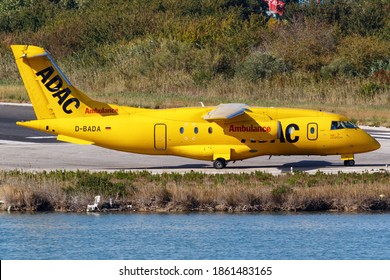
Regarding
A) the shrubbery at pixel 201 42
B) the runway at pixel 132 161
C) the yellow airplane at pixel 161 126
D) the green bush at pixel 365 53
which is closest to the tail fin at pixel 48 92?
the yellow airplane at pixel 161 126

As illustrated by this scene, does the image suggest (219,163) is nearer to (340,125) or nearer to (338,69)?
(340,125)

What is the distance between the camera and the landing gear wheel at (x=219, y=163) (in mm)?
54812

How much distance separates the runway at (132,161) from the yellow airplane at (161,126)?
1339 millimetres

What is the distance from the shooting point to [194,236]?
4188cm

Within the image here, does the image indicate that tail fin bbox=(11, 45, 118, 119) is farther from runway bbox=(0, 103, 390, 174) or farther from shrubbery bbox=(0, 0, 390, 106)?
shrubbery bbox=(0, 0, 390, 106)

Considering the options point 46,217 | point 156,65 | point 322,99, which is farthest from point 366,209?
point 156,65

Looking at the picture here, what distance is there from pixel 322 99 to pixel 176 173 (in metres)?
36.9

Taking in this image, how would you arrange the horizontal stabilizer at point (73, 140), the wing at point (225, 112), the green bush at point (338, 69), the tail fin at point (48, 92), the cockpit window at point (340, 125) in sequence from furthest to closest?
the green bush at point (338, 69) < the cockpit window at point (340, 125) < the tail fin at point (48, 92) < the horizontal stabilizer at point (73, 140) < the wing at point (225, 112)

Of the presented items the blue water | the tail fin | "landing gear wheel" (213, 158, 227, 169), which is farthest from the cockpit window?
the tail fin

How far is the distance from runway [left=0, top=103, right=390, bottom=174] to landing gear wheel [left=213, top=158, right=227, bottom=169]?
28 cm

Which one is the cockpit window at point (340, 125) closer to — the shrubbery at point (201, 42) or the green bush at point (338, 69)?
the shrubbery at point (201, 42)

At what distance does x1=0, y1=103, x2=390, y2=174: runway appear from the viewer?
5578cm

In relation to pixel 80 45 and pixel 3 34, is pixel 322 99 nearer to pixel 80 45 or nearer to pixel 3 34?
pixel 80 45

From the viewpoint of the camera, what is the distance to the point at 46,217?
148ft
